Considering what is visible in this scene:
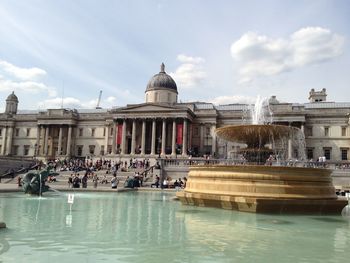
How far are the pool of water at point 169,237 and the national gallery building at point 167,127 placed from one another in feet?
124

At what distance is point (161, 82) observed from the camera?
2516 inches

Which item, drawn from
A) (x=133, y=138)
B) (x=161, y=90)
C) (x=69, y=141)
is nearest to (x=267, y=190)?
(x=133, y=138)

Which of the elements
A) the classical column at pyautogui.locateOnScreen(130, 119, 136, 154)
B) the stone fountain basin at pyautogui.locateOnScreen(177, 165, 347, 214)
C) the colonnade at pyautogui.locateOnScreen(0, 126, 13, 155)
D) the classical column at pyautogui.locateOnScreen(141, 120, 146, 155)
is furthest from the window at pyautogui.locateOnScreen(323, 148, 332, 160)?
the colonnade at pyautogui.locateOnScreen(0, 126, 13, 155)

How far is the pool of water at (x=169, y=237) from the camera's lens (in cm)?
734

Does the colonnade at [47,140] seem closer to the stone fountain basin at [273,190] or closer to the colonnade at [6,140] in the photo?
the colonnade at [6,140]

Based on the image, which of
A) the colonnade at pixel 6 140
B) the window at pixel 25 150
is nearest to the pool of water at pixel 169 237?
the window at pixel 25 150

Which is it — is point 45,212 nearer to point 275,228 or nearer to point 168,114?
point 275,228

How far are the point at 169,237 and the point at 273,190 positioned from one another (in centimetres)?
702

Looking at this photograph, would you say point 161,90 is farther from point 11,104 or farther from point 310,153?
point 11,104

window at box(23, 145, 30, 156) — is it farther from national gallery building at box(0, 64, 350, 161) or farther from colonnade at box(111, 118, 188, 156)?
colonnade at box(111, 118, 188, 156)

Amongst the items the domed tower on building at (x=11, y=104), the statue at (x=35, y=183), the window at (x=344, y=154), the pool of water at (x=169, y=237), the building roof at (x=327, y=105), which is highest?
the domed tower on building at (x=11, y=104)

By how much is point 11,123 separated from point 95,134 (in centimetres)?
1758

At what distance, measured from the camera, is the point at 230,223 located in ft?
39.2

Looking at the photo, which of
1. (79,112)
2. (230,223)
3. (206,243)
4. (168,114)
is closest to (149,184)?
(168,114)
